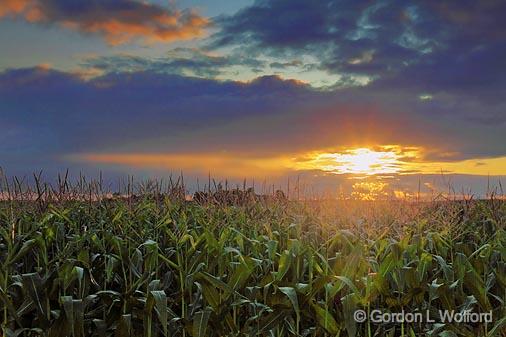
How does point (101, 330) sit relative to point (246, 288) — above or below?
below

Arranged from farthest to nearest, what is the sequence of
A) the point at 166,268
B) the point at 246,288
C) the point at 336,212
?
the point at 336,212, the point at 166,268, the point at 246,288

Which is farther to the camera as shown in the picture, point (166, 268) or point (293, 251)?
point (166, 268)

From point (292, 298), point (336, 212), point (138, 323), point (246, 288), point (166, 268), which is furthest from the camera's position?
point (336, 212)

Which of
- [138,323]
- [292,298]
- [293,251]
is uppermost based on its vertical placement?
[293,251]

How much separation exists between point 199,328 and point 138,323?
156 cm

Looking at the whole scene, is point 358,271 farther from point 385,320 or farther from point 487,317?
point 487,317

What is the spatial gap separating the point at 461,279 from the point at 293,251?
2.36 meters

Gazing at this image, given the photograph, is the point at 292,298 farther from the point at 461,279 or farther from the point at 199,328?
the point at 461,279

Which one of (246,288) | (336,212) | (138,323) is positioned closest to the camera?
(246,288)

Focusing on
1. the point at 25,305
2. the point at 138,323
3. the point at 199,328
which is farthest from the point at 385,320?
the point at 25,305

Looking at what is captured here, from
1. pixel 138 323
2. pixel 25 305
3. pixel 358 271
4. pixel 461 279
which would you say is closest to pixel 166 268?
pixel 138 323

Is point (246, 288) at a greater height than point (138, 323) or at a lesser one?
greater

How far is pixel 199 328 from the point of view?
21.9ft

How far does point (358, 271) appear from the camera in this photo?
25.1ft
